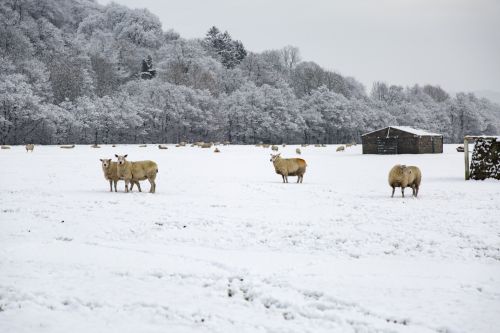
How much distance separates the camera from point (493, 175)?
72.4ft

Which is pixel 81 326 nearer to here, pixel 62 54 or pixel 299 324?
pixel 299 324

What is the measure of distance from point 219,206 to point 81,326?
8.38m

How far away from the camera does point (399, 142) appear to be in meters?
55.4

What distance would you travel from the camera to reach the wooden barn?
54.9 meters

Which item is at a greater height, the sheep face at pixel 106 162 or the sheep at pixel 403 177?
the sheep face at pixel 106 162

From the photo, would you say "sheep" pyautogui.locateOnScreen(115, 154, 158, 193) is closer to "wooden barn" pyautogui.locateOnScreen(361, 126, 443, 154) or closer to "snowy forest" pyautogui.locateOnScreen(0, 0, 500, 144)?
"wooden barn" pyautogui.locateOnScreen(361, 126, 443, 154)

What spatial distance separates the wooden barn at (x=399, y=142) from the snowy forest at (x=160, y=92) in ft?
93.4

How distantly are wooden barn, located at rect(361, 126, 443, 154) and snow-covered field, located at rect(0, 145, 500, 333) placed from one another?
4290 centimetres

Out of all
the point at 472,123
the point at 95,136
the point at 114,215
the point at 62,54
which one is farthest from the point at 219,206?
the point at 472,123

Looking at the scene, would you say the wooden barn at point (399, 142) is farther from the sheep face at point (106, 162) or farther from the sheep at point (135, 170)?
the sheep face at point (106, 162)

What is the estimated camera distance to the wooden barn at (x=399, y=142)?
5491 centimetres

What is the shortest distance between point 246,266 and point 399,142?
51797mm

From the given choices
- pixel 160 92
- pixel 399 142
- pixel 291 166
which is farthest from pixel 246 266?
pixel 160 92

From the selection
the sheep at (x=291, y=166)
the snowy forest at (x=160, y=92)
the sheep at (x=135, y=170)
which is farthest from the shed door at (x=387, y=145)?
the sheep at (x=135, y=170)
